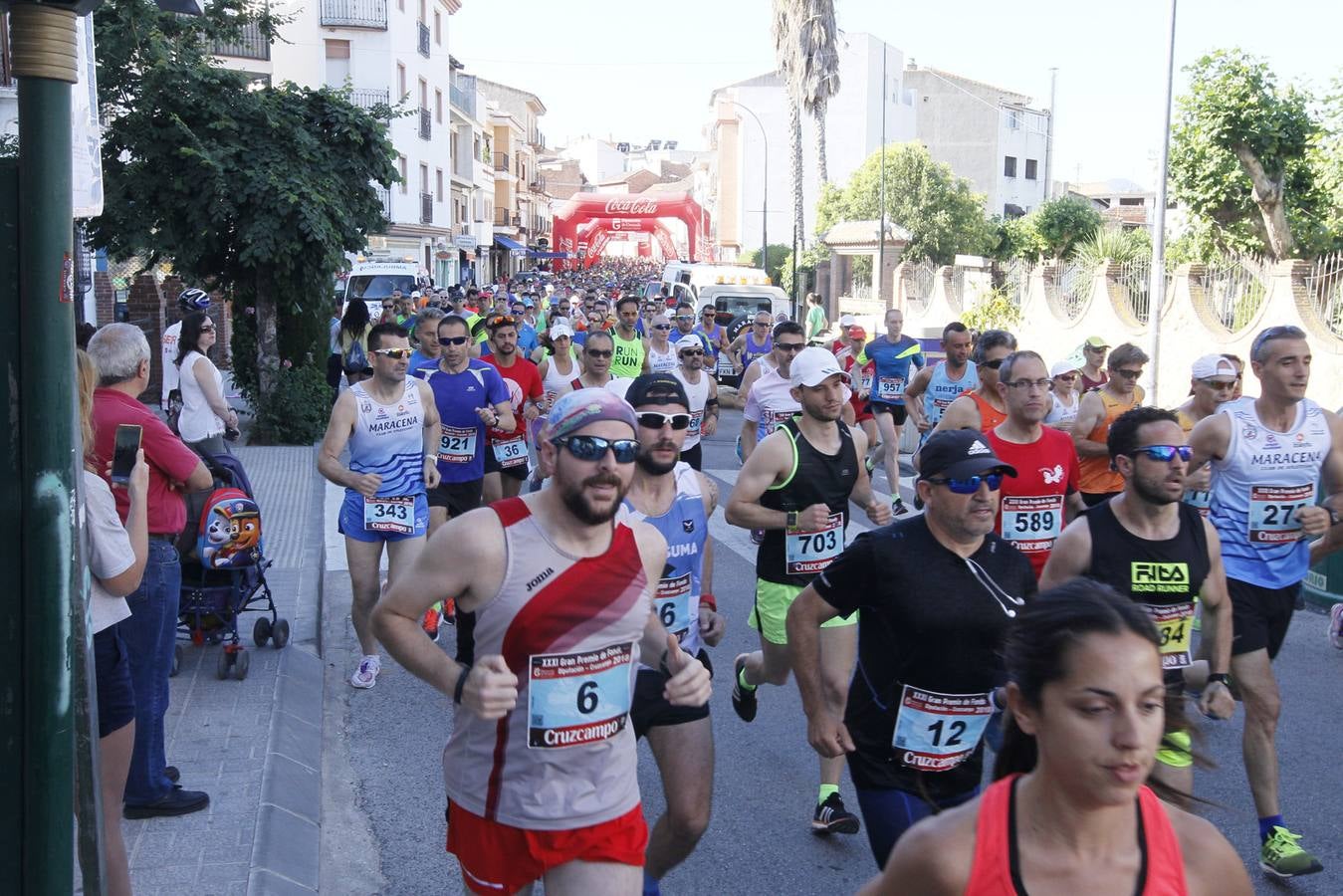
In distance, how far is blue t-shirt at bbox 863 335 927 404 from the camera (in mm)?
14211

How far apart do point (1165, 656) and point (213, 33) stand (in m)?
14.5

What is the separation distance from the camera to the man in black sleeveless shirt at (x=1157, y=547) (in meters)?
4.45

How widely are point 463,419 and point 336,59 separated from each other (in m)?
41.2

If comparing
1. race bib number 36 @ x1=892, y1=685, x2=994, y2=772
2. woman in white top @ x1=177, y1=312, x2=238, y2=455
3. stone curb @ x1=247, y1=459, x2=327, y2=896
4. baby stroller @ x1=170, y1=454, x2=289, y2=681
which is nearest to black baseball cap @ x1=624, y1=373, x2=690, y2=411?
race bib number 36 @ x1=892, y1=685, x2=994, y2=772

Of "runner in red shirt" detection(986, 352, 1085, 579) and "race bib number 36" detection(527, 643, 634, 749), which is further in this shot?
"runner in red shirt" detection(986, 352, 1085, 579)

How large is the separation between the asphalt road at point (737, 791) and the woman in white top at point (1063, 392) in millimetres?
2120

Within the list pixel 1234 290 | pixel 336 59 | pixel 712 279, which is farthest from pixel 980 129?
pixel 1234 290

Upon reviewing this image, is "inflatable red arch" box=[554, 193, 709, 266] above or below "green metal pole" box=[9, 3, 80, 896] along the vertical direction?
above

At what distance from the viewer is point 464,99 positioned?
64.7 m

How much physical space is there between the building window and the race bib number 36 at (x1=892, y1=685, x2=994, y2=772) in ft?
150

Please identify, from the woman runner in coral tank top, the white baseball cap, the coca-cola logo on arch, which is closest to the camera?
the woman runner in coral tank top

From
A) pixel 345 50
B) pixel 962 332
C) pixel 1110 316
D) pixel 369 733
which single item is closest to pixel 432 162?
pixel 345 50

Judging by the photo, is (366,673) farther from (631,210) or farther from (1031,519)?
(631,210)

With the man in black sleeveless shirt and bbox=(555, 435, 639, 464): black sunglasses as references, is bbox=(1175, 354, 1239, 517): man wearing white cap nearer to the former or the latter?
the man in black sleeveless shirt
